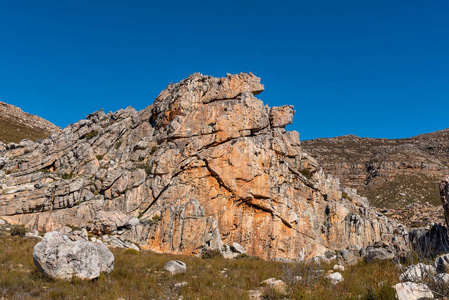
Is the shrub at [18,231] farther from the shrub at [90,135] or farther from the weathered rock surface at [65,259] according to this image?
the shrub at [90,135]

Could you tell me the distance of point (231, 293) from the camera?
9156mm

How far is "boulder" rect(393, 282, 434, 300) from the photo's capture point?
6691 millimetres

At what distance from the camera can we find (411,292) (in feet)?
22.4

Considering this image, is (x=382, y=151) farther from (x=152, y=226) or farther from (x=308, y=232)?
(x=152, y=226)

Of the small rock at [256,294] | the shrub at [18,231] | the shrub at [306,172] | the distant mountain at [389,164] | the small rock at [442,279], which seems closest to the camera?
the small rock at [442,279]

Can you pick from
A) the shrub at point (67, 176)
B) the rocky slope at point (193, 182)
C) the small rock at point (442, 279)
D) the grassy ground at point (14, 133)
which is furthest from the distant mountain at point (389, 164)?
the grassy ground at point (14, 133)

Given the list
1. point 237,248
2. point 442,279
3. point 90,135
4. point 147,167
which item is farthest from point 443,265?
point 90,135

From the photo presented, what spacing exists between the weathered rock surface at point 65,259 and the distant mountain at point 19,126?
63806 mm

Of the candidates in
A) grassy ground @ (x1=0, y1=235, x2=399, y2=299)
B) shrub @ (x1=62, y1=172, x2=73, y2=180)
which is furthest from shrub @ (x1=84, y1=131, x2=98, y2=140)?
grassy ground @ (x1=0, y1=235, x2=399, y2=299)

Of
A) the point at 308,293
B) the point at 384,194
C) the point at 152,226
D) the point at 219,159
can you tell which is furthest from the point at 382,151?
the point at 308,293

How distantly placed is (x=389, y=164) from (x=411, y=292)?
8983cm

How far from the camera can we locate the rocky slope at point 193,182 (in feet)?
88.0

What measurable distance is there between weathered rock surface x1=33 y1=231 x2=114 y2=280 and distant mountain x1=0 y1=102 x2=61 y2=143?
63806 millimetres

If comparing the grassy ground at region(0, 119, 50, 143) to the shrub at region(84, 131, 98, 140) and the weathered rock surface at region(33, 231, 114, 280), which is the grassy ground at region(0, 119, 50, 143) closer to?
the shrub at region(84, 131, 98, 140)
